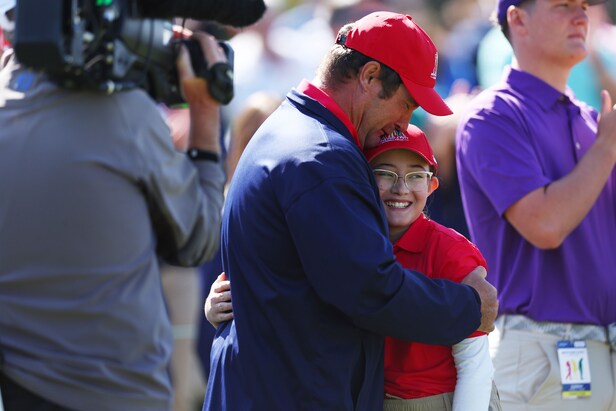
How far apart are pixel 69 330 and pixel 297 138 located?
0.92 metres

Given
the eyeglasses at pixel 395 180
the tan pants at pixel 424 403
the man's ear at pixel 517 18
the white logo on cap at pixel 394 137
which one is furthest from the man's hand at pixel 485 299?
the man's ear at pixel 517 18

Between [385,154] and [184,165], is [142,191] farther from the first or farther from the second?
[385,154]

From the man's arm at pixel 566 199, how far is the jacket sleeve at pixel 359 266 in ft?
3.89

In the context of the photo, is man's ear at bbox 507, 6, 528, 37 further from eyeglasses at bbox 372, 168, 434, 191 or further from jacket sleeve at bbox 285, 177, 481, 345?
jacket sleeve at bbox 285, 177, 481, 345

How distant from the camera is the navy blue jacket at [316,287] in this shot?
127 inches

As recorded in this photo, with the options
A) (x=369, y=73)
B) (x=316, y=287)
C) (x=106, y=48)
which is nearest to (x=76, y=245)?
(x=106, y=48)

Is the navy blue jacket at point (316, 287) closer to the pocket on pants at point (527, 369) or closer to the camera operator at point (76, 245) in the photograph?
the camera operator at point (76, 245)

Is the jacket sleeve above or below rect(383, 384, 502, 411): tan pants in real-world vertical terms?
above

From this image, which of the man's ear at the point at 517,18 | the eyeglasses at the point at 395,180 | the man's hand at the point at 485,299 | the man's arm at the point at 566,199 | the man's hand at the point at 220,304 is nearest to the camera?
the man's hand at the point at 485,299

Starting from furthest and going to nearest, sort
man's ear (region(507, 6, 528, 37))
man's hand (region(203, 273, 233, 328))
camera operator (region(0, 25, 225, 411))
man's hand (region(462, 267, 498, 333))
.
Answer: man's ear (region(507, 6, 528, 37)) → man's hand (region(203, 273, 233, 328)) → man's hand (region(462, 267, 498, 333)) → camera operator (region(0, 25, 225, 411))

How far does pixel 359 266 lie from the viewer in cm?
319

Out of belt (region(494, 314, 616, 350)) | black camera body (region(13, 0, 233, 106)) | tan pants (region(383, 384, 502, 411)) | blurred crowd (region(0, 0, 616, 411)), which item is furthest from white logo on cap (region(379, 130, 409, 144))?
belt (region(494, 314, 616, 350))

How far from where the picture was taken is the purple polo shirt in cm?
445

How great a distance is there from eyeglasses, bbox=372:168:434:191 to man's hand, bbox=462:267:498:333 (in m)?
0.40
